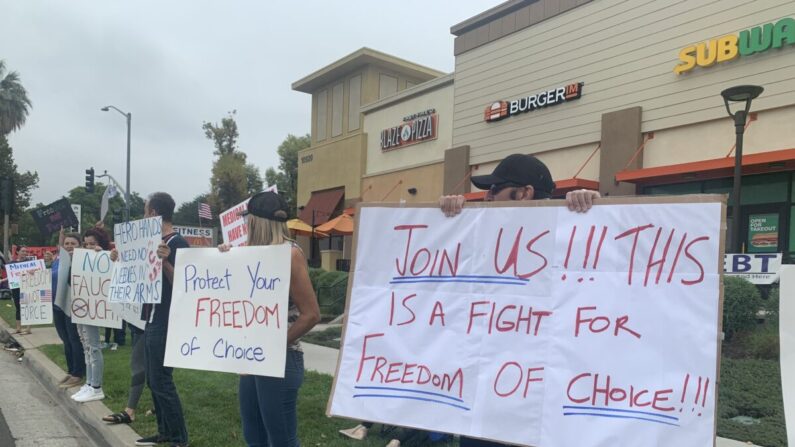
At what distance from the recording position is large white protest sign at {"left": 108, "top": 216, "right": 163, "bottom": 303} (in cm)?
441

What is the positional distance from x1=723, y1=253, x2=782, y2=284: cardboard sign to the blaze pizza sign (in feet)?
41.1

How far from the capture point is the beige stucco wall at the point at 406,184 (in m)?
20.2

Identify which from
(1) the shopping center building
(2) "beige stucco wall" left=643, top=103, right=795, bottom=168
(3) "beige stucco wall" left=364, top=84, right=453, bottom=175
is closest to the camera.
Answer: (2) "beige stucco wall" left=643, top=103, right=795, bottom=168

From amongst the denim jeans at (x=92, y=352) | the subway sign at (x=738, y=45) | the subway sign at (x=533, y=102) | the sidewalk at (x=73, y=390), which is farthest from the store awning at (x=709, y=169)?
the denim jeans at (x=92, y=352)

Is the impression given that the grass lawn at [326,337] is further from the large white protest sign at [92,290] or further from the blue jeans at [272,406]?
the blue jeans at [272,406]

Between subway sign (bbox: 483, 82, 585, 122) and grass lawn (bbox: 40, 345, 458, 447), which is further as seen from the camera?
subway sign (bbox: 483, 82, 585, 122)

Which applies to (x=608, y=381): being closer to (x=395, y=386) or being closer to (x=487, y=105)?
(x=395, y=386)

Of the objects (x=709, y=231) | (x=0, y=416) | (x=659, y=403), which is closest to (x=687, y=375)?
(x=659, y=403)

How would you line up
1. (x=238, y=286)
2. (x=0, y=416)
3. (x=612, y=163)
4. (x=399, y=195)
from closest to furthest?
(x=238, y=286), (x=0, y=416), (x=612, y=163), (x=399, y=195)

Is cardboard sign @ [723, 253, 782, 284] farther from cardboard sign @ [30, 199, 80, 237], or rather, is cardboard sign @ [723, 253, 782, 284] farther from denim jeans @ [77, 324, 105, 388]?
cardboard sign @ [30, 199, 80, 237]

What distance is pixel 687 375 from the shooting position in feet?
7.06

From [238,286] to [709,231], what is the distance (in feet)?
8.09

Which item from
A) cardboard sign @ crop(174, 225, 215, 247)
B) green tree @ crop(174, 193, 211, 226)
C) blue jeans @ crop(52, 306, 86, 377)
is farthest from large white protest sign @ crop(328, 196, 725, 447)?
green tree @ crop(174, 193, 211, 226)

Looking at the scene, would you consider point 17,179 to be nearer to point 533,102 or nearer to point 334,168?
point 334,168
